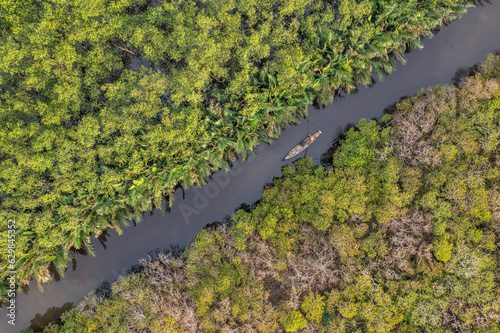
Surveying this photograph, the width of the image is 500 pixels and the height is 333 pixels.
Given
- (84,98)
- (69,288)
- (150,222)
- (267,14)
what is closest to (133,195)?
(150,222)

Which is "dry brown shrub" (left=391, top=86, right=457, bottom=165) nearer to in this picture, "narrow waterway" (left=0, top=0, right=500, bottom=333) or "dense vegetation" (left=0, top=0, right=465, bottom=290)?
"narrow waterway" (left=0, top=0, right=500, bottom=333)

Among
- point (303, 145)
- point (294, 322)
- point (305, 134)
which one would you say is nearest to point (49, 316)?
point (294, 322)

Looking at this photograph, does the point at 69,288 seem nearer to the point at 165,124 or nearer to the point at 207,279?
the point at 207,279

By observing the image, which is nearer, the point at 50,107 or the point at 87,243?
the point at 50,107

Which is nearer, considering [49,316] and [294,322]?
[294,322]

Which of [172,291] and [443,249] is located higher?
[172,291]

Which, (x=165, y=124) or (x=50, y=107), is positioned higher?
(x=50, y=107)

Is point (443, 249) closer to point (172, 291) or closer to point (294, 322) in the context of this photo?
point (294, 322)
